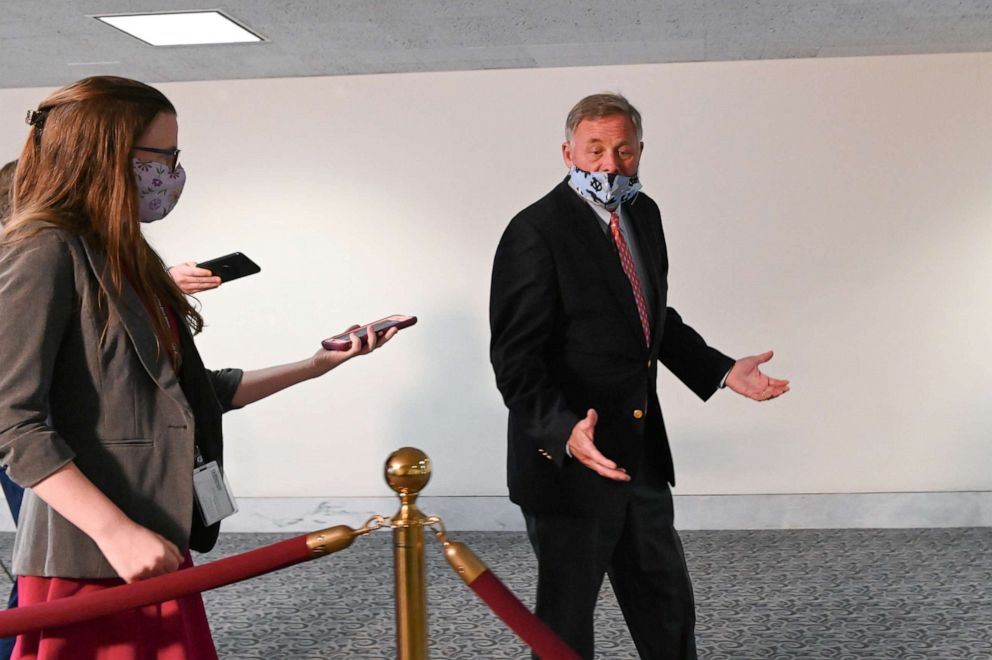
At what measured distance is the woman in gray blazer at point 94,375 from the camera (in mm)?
1641

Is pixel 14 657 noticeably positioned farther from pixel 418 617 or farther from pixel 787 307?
pixel 787 307

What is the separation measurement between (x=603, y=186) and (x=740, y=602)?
2663 mm

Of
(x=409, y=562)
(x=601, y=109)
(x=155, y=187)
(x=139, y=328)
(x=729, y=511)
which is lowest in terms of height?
(x=729, y=511)

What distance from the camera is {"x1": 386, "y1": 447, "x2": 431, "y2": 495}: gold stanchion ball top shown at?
6.05 ft

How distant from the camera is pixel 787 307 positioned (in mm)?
6371

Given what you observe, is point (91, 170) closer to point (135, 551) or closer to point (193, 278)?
point (135, 551)

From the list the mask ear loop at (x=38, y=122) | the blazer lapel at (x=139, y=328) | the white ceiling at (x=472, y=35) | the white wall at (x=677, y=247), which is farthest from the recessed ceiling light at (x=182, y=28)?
the blazer lapel at (x=139, y=328)

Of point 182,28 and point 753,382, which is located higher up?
point 182,28

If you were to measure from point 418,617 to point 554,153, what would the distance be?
192 inches

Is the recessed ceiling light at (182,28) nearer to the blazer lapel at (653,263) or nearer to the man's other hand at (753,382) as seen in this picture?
the blazer lapel at (653,263)

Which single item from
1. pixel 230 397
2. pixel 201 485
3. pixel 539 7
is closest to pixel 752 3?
pixel 539 7

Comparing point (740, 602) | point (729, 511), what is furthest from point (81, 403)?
point (729, 511)

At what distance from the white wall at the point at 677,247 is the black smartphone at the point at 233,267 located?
11.3 feet

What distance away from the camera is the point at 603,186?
110 inches
